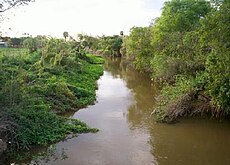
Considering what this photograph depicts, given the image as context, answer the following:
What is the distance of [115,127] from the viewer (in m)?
15.9

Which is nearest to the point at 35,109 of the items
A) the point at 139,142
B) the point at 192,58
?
the point at 139,142

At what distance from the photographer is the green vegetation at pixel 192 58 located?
13.3 meters

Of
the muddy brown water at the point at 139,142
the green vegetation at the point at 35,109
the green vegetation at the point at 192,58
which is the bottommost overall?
the muddy brown water at the point at 139,142

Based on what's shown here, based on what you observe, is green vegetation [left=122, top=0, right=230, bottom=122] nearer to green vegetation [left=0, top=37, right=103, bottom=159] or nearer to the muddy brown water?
the muddy brown water

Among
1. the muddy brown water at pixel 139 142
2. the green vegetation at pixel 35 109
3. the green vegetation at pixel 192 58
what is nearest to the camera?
the muddy brown water at pixel 139 142

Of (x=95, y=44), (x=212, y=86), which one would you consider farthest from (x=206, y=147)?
(x=95, y=44)

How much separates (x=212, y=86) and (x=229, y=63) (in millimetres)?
1927

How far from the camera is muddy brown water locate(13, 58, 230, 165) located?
1195 cm

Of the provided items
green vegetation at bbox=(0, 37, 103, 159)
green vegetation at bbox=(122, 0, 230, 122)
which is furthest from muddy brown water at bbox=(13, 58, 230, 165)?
green vegetation at bbox=(122, 0, 230, 122)

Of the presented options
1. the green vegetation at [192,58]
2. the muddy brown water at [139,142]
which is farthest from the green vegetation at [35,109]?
the green vegetation at [192,58]

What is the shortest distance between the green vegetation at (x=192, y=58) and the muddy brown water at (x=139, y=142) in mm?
916

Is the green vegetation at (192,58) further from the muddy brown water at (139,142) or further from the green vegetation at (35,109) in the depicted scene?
the green vegetation at (35,109)

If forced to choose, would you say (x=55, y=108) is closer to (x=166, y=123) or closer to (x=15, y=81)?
(x=15, y=81)

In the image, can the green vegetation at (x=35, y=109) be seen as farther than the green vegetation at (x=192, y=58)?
No
